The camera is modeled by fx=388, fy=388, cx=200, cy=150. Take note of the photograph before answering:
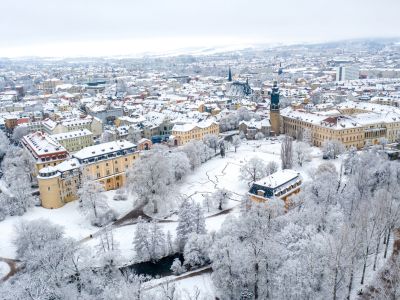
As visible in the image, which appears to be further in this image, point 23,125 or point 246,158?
point 23,125

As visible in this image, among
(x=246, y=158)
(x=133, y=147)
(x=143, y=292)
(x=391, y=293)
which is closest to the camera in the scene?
(x=391, y=293)

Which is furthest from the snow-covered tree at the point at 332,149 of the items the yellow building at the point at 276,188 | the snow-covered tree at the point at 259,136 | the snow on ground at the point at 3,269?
the snow on ground at the point at 3,269

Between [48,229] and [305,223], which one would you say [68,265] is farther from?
[305,223]

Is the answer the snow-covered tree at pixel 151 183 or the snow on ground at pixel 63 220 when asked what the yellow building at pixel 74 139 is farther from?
the snow-covered tree at pixel 151 183

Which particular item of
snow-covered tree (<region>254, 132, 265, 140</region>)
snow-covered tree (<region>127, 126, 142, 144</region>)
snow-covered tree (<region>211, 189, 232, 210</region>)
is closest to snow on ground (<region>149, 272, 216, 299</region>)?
snow-covered tree (<region>211, 189, 232, 210</region>)

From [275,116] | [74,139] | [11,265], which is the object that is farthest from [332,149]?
[11,265]

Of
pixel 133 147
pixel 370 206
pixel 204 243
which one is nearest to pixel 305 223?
pixel 370 206

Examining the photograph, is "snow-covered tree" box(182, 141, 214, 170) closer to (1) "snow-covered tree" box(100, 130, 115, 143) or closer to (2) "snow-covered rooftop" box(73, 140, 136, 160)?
(2) "snow-covered rooftop" box(73, 140, 136, 160)
